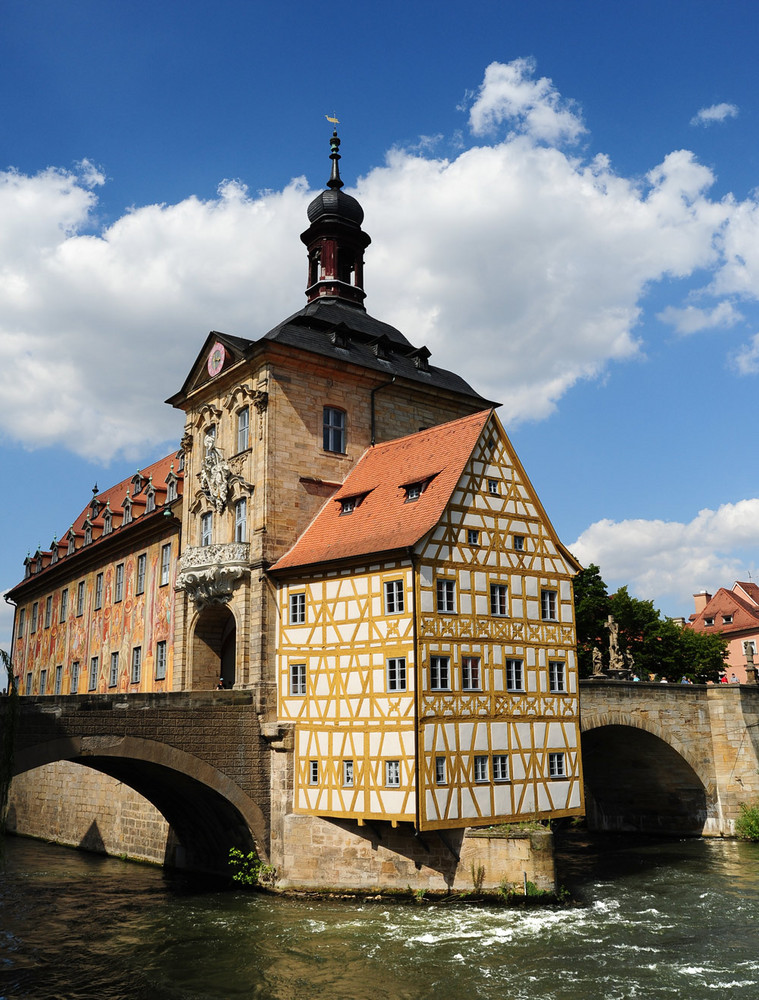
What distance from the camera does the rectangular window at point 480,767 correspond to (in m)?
22.9

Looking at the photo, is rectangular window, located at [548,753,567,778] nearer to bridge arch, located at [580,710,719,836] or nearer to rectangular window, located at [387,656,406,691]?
rectangular window, located at [387,656,406,691]

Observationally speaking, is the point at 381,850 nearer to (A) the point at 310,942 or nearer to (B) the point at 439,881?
(B) the point at 439,881

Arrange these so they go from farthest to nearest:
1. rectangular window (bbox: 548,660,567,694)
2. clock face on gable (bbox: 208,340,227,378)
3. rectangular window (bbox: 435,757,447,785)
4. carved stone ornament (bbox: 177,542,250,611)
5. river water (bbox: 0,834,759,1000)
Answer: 1. clock face on gable (bbox: 208,340,227,378)
2. carved stone ornament (bbox: 177,542,250,611)
3. rectangular window (bbox: 548,660,567,694)
4. rectangular window (bbox: 435,757,447,785)
5. river water (bbox: 0,834,759,1000)

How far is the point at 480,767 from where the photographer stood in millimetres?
22969

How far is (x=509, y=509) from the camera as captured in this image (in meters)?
25.4

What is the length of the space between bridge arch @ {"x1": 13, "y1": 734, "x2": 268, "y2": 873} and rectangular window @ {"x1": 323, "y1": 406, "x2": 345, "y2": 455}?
33.3 feet

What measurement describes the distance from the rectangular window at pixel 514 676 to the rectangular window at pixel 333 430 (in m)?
8.71

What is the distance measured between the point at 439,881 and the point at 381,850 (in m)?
1.61

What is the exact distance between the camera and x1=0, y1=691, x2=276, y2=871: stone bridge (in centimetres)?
2238

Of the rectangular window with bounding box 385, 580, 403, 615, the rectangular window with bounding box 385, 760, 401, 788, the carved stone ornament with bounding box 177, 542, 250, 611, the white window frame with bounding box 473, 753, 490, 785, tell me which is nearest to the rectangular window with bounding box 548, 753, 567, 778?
the white window frame with bounding box 473, 753, 490, 785

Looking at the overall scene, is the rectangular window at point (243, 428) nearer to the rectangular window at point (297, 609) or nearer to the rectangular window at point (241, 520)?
the rectangular window at point (241, 520)

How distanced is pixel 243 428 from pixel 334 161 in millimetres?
15047

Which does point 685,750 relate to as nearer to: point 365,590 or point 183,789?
point 365,590

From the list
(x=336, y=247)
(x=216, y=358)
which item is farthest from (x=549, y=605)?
(x=336, y=247)
